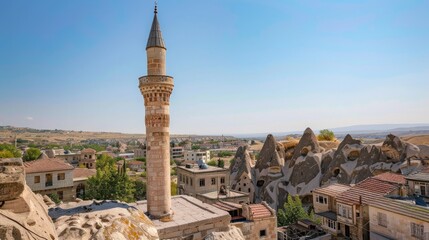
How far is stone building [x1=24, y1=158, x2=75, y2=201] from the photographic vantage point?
32.6 metres

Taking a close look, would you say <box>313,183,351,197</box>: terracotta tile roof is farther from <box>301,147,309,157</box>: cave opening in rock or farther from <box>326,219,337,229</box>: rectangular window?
<box>301,147,309,157</box>: cave opening in rock

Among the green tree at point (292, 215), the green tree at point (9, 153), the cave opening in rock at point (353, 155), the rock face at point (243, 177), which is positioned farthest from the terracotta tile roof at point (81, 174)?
the cave opening in rock at point (353, 155)

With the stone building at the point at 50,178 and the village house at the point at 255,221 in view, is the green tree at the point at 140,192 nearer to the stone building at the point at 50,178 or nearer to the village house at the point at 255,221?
the stone building at the point at 50,178

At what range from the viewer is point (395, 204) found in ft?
68.3

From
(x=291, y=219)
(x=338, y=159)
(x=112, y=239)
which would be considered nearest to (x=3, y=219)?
(x=112, y=239)

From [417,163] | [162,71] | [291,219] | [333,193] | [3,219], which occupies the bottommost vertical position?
[291,219]

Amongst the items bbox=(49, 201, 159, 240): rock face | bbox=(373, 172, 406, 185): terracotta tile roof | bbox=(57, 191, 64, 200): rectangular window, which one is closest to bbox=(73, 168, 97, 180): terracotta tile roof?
bbox=(57, 191, 64, 200): rectangular window

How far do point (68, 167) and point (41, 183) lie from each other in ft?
10.9

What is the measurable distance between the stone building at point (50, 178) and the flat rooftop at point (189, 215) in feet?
77.4

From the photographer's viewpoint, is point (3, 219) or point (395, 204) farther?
point (395, 204)

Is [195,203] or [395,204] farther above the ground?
[195,203]

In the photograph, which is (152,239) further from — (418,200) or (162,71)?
(418,200)

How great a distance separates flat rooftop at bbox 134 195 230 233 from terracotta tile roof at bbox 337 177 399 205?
16152 mm

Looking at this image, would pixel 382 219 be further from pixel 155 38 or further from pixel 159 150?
pixel 155 38
